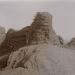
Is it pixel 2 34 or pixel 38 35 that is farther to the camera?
pixel 2 34

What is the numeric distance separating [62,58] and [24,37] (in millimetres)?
3265

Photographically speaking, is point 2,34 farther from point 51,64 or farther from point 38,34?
point 51,64

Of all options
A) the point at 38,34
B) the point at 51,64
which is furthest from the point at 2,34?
the point at 51,64

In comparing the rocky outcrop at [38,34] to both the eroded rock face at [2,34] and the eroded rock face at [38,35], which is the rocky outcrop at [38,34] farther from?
the eroded rock face at [2,34]

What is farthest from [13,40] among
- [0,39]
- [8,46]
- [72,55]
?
[72,55]

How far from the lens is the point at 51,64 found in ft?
17.3

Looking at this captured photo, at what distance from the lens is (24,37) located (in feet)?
28.3

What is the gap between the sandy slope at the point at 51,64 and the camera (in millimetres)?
5069

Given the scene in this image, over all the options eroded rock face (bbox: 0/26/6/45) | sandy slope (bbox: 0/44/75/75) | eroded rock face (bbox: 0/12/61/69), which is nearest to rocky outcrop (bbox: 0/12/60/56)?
eroded rock face (bbox: 0/12/61/69)

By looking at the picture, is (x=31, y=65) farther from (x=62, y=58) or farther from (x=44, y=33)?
(x=44, y=33)

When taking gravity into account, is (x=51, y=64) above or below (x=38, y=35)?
below

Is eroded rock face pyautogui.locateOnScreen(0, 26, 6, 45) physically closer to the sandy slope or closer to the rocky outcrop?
the rocky outcrop

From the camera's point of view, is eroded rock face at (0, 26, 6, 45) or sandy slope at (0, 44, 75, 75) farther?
eroded rock face at (0, 26, 6, 45)

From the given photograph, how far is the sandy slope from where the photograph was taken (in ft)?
16.6
